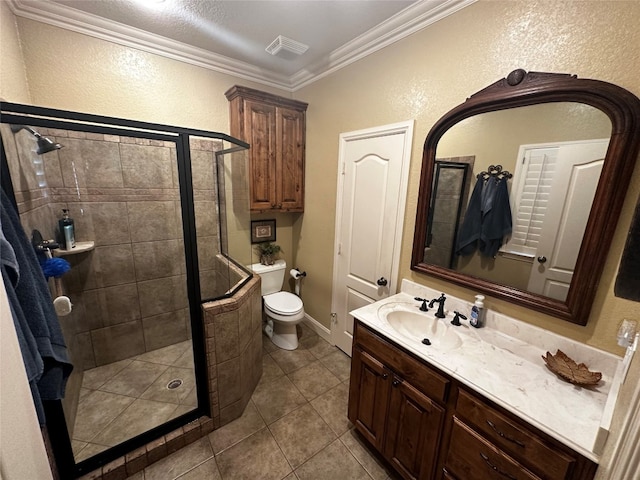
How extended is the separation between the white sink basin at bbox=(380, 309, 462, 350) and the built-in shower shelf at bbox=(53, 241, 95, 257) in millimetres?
2124

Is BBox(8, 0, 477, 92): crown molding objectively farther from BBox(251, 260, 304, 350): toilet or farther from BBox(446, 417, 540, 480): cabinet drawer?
BBox(446, 417, 540, 480): cabinet drawer

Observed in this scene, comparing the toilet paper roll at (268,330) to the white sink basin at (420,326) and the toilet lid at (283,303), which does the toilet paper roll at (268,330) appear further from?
the white sink basin at (420,326)

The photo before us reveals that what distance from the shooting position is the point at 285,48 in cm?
193

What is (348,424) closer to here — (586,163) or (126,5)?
(586,163)

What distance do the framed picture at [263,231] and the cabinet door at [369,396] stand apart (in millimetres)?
1610

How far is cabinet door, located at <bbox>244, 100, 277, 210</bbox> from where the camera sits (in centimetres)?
229

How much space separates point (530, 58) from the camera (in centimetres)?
118

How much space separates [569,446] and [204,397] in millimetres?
1828

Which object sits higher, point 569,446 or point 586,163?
point 586,163

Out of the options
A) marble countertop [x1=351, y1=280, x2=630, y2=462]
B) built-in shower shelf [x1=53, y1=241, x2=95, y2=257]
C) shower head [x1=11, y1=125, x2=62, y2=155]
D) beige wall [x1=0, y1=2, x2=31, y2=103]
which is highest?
beige wall [x1=0, y1=2, x2=31, y2=103]

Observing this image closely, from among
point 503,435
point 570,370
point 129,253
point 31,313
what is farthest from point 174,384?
point 570,370

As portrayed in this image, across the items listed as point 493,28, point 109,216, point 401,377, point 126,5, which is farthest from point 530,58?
point 109,216

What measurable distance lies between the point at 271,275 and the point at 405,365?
5.60 ft

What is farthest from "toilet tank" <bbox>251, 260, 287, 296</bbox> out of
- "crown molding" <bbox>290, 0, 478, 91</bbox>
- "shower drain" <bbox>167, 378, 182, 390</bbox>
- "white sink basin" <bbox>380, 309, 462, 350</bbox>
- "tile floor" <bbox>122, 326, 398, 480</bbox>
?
"crown molding" <bbox>290, 0, 478, 91</bbox>
